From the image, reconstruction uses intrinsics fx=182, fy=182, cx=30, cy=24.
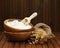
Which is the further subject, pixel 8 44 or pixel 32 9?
pixel 32 9

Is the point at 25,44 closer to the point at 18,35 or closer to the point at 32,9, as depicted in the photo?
the point at 18,35

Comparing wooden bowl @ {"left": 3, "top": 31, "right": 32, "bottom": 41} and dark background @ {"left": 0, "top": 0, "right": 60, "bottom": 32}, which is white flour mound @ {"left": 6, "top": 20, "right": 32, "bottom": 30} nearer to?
wooden bowl @ {"left": 3, "top": 31, "right": 32, "bottom": 41}

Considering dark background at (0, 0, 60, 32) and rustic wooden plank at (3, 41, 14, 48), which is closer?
rustic wooden plank at (3, 41, 14, 48)

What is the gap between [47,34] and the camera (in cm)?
105

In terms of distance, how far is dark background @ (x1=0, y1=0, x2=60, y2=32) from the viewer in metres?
1.33

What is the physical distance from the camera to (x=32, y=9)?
1.33 m

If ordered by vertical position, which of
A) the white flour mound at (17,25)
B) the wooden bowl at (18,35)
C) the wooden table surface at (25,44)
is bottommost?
the wooden table surface at (25,44)

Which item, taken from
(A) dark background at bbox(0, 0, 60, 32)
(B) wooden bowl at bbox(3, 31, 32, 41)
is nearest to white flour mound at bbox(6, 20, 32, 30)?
(B) wooden bowl at bbox(3, 31, 32, 41)

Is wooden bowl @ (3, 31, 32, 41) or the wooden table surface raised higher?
wooden bowl @ (3, 31, 32, 41)

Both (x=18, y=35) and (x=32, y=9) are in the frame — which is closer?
(x=18, y=35)

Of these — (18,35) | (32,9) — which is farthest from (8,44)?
(32,9)

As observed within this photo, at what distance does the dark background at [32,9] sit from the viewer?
133 centimetres

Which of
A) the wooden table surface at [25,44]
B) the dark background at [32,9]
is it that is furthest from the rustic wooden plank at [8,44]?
the dark background at [32,9]

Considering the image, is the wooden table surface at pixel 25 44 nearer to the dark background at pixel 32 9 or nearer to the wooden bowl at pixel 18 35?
the wooden bowl at pixel 18 35
